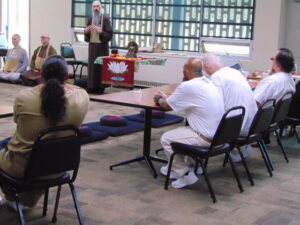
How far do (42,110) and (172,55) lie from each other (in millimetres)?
6955

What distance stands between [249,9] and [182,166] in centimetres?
566

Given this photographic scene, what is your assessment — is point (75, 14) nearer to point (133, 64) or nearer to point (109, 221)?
point (133, 64)

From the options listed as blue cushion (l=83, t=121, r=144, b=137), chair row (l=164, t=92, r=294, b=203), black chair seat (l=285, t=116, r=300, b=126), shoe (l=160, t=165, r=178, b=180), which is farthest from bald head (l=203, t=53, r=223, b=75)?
blue cushion (l=83, t=121, r=144, b=137)

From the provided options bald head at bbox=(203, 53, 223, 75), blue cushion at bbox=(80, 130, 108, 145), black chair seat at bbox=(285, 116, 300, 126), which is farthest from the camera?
black chair seat at bbox=(285, 116, 300, 126)

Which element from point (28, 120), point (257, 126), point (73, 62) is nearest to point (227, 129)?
point (257, 126)

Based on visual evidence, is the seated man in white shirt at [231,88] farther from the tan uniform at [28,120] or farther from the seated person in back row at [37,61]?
the seated person in back row at [37,61]

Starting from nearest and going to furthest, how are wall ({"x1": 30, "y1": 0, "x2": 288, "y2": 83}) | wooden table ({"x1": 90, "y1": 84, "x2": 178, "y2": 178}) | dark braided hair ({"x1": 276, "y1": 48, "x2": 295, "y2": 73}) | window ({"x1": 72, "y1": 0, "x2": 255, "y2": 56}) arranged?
1. wooden table ({"x1": 90, "y1": 84, "x2": 178, "y2": 178})
2. dark braided hair ({"x1": 276, "y1": 48, "x2": 295, "y2": 73})
3. wall ({"x1": 30, "y1": 0, "x2": 288, "y2": 83})
4. window ({"x1": 72, "y1": 0, "x2": 255, "y2": 56})

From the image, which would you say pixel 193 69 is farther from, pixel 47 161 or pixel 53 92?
pixel 47 161

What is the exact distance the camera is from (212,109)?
4012 mm

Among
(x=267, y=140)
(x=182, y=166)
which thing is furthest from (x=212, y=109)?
(x=267, y=140)

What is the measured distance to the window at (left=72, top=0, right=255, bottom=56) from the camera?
9406 mm

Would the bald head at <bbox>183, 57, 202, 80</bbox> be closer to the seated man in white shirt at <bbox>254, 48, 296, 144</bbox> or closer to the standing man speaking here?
the seated man in white shirt at <bbox>254, 48, 296, 144</bbox>

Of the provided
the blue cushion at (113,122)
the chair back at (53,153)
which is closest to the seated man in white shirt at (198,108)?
the chair back at (53,153)

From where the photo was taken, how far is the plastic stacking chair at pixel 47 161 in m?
2.96
